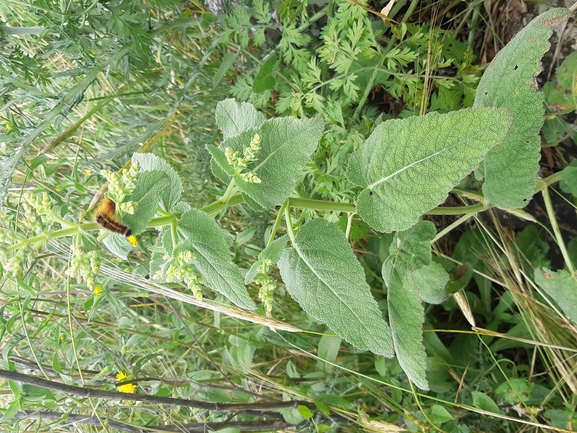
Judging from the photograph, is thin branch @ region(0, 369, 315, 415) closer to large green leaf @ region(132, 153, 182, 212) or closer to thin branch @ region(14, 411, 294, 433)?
thin branch @ region(14, 411, 294, 433)

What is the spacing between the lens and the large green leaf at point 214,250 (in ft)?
2.78

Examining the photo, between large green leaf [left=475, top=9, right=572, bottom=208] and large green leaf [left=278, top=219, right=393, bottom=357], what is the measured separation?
0.36 m

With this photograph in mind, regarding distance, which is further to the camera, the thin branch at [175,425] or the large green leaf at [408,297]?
the thin branch at [175,425]

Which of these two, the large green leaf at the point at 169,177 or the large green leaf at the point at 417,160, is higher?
the large green leaf at the point at 417,160

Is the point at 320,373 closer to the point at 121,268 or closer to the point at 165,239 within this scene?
the point at 121,268

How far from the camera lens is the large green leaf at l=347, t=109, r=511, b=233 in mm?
787

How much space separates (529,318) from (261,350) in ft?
3.22

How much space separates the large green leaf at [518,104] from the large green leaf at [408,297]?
0.17 meters

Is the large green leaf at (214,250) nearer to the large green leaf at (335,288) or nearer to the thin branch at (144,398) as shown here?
the large green leaf at (335,288)

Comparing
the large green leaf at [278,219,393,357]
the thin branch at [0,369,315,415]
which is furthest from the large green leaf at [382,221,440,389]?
the thin branch at [0,369,315,415]

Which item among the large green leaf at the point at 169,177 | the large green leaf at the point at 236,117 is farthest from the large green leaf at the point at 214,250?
the large green leaf at the point at 236,117

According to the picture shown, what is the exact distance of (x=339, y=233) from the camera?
922mm

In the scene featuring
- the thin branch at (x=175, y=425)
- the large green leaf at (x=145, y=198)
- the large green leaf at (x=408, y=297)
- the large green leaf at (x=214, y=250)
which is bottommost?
the thin branch at (x=175, y=425)

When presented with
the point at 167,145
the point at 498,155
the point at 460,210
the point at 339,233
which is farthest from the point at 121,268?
the point at 498,155
